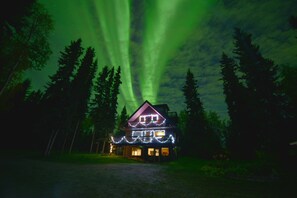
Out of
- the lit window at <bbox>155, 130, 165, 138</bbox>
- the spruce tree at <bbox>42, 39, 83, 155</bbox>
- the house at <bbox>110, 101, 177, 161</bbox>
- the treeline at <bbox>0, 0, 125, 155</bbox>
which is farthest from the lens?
the lit window at <bbox>155, 130, 165, 138</bbox>

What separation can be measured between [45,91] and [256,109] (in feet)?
113

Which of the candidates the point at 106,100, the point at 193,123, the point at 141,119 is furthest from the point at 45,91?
the point at 193,123

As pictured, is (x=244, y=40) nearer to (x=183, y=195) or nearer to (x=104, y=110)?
(x=183, y=195)

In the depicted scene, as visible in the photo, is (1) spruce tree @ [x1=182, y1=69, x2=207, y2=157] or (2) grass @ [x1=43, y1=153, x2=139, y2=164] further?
(1) spruce tree @ [x1=182, y1=69, x2=207, y2=157]

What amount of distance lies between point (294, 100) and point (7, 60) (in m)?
30.2

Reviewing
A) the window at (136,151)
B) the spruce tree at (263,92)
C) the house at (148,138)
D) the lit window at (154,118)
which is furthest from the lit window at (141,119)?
the spruce tree at (263,92)

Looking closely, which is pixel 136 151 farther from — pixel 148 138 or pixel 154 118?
pixel 154 118

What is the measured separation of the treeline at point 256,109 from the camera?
56.9 feet

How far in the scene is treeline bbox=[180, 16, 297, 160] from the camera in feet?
56.9

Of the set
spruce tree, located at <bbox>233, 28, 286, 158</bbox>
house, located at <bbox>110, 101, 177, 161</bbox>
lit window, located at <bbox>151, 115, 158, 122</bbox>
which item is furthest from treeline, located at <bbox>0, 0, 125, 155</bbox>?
spruce tree, located at <bbox>233, 28, 286, 158</bbox>

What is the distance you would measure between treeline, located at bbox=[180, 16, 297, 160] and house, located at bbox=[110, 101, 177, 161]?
732 cm

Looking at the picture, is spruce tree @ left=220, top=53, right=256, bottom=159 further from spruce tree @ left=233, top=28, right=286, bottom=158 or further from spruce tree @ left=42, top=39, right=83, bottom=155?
spruce tree @ left=42, top=39, right=83, bottom=155

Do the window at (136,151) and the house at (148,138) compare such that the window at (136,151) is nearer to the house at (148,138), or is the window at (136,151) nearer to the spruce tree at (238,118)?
the house at (148,138)

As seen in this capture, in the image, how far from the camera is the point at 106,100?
123 feet
